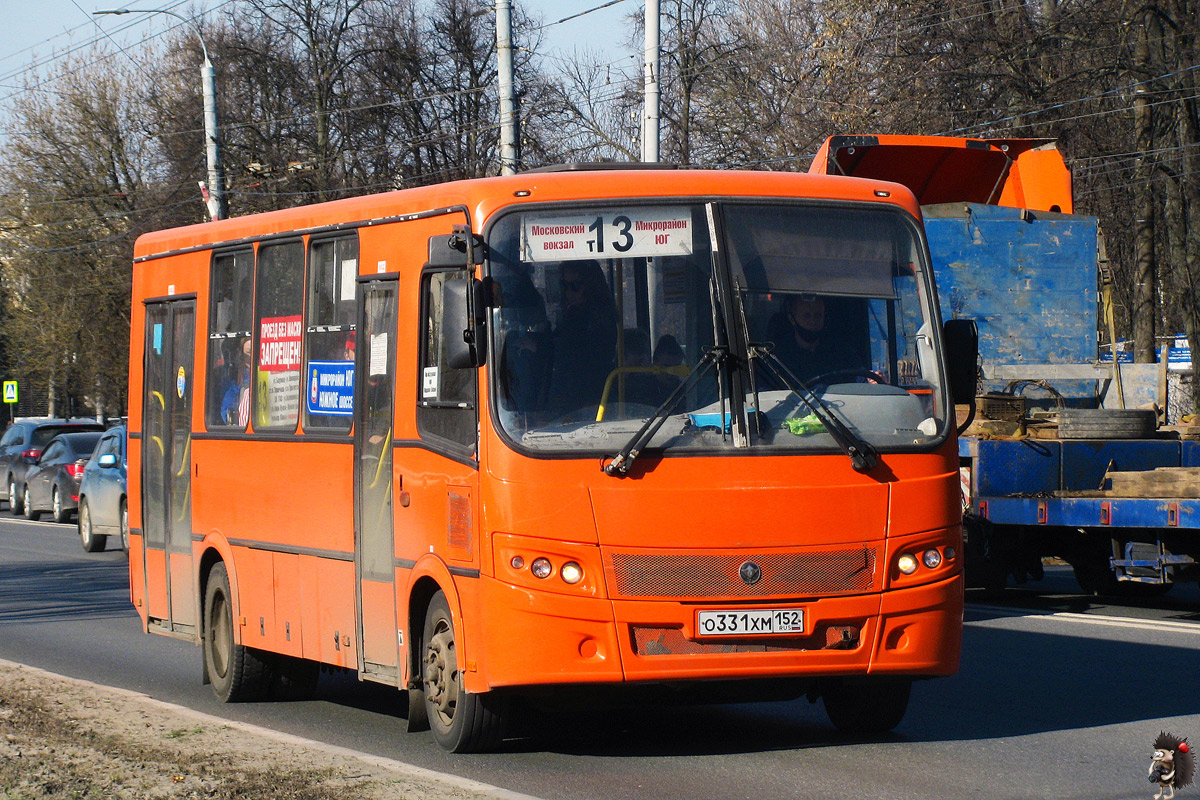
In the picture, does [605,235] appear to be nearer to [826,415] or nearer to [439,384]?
[439,384]

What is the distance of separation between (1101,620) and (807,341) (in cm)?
677

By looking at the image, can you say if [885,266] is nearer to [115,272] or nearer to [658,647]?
[658,647]

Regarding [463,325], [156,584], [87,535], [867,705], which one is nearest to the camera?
[463,325]

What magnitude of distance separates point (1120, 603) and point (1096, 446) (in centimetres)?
192

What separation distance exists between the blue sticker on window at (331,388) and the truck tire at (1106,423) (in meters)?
6.94

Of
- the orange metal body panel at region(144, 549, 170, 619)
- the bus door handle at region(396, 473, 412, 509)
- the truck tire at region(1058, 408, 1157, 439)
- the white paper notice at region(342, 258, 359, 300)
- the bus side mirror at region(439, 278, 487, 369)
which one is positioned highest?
the white paper notice at region(342, 258, 359, 300)

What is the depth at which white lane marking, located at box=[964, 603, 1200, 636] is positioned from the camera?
1244 centimetres

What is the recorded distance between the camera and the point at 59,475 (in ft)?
98.4

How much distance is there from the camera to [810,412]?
713 cm

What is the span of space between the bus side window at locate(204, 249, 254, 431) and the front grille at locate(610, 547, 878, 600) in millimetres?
3488

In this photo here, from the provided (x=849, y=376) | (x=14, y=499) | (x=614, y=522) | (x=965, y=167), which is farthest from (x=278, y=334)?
(x=14, y=499)

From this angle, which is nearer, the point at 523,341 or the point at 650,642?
the point at 650,642

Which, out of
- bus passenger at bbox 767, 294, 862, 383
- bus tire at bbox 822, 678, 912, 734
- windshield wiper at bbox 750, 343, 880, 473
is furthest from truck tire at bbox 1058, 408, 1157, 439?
windshield wiper at bbox 750, 343, 880, 473

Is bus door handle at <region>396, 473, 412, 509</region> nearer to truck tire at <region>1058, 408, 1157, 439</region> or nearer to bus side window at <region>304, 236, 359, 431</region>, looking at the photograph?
bus side window at <region>304, 236, 359, 431</region>
